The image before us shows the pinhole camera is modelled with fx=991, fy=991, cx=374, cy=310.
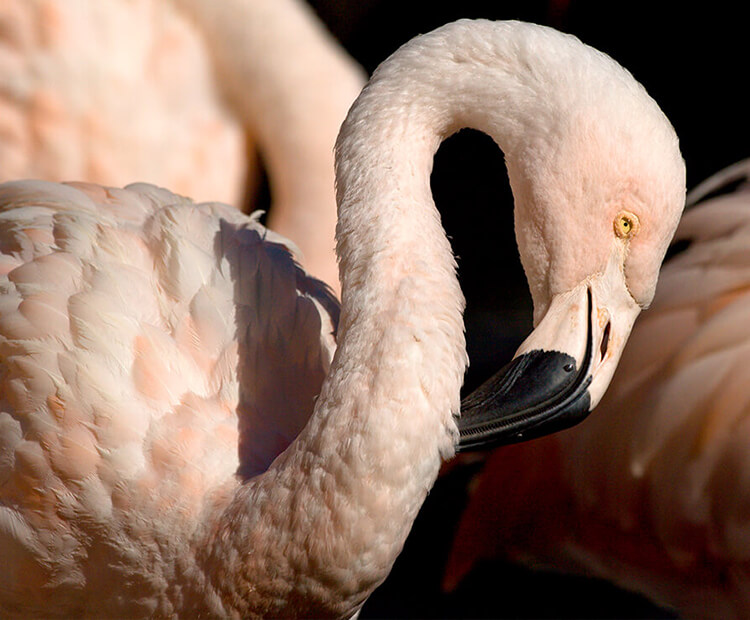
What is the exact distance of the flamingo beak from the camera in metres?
1.58

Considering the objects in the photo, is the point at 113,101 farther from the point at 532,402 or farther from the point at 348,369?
the point at 532,402

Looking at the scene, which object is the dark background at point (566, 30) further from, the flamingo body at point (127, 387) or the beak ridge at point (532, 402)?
the beak ridge at point (532, 402)

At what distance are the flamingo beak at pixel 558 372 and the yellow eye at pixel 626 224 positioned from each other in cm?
7

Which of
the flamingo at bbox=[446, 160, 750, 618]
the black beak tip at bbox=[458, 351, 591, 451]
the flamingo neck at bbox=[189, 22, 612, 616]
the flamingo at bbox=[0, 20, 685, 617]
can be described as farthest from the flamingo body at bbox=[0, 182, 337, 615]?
the flamingo at bbox=[446, 160, 750, 618]

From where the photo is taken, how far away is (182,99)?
2.73 meters

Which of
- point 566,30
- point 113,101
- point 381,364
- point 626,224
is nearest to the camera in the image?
point 381,364

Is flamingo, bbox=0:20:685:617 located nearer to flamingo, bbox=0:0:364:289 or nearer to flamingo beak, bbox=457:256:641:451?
flamingo beak, bbox=457:256:641:451

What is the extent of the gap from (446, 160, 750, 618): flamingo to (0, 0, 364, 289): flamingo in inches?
30.7

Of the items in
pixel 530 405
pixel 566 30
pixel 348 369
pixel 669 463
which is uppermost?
pixel 348 369

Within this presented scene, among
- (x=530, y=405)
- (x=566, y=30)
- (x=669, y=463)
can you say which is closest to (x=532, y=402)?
(x=530, y=405)

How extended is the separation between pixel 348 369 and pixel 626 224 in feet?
1.74

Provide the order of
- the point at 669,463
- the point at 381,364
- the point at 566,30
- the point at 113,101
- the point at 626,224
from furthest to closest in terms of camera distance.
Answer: the point at 566,30 < the point at 113,101 < the point at 669,463 < the point at 626,224 < the point at 381,364

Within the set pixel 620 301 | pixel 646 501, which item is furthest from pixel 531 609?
pixel 620 301

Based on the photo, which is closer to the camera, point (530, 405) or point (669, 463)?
point (530, 405)
